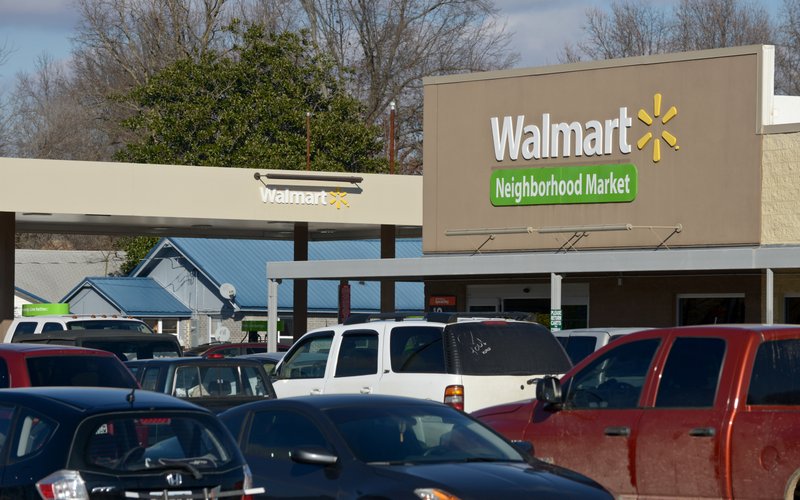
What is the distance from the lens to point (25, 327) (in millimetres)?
23188

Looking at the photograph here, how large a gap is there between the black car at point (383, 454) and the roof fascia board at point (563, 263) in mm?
12646

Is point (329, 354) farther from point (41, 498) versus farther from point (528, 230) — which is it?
point (528, 230)

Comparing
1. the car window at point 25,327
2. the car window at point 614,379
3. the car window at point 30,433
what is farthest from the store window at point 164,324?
the car window at point 30,433

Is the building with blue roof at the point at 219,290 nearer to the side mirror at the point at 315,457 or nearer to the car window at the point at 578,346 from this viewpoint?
the car window at the point at 578,346

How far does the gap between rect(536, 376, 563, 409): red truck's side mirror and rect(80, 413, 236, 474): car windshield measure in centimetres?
335

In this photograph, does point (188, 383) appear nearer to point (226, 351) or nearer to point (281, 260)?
point (226, 351)

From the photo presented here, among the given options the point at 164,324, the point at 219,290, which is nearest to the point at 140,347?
the point at 219,290

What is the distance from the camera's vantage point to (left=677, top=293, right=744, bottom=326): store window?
2522 centimetres

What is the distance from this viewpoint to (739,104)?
24859 mm

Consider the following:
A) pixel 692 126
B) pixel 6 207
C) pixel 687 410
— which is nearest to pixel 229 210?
pixel 6 207

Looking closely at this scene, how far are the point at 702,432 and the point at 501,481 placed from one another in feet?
6.87

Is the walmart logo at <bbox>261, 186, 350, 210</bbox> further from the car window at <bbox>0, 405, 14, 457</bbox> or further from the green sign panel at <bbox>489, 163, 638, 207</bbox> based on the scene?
the car window at <bbox>0, 405, 14, 457</bbox>

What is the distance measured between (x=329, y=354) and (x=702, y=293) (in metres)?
11.1

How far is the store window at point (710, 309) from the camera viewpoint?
25.2 metres
